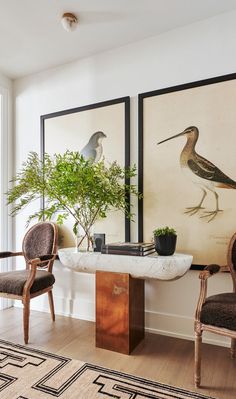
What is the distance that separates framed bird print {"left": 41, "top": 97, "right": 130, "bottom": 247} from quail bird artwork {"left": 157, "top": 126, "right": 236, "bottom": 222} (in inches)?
22.1

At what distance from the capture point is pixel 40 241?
293cm

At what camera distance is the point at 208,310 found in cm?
171

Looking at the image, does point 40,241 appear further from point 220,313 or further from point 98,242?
point 220,313

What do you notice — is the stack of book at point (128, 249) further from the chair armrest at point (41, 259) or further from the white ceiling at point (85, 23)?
the white ceiling at point (85, 23)

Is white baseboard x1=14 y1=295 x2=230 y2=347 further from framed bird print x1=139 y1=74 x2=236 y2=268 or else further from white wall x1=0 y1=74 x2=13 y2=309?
white wall x1=0 y1=74 x2=13 y2=309

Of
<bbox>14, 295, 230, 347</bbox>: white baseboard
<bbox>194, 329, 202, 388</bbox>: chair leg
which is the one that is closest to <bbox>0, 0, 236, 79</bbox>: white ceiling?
<bbox>194, 329, 202, 388</bbox>: chair leg

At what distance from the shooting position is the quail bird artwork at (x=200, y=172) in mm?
2260

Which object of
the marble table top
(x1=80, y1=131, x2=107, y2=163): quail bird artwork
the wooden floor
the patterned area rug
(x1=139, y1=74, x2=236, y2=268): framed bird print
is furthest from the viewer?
(x1=80, y1=131, x2=107, y2=163): quail bird artwork

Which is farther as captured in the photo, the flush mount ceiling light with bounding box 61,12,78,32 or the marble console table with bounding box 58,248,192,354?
the flush mount ceiling light with bounding box 61,12,78,32

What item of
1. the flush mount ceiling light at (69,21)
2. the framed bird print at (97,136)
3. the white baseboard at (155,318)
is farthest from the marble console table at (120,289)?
the flush mount ceiling light at (69,21)

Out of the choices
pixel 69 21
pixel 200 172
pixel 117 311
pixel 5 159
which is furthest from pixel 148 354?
pixel 69 21

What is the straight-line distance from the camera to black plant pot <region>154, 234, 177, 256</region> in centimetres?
212

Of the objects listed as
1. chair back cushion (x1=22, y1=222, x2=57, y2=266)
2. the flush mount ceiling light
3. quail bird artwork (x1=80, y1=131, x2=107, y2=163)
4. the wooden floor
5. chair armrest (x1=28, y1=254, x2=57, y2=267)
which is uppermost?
the flush mount ceiling light

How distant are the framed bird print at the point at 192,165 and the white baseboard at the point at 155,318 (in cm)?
Answer: 55
